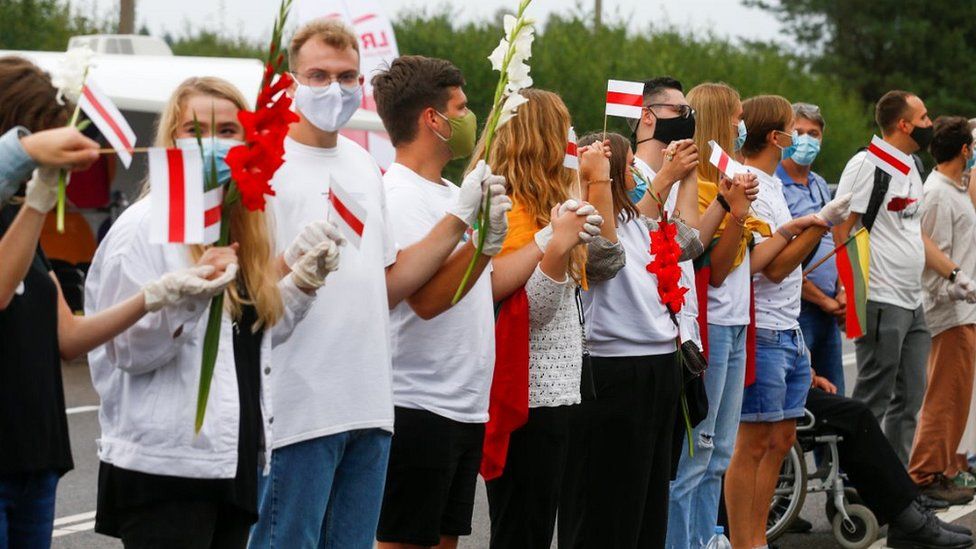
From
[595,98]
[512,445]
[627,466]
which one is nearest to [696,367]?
[627,466]

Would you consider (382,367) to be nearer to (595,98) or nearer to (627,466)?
(627,466)

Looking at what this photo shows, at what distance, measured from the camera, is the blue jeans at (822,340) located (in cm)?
778

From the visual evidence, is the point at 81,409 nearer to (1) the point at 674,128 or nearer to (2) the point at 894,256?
(2) the point at 894,256

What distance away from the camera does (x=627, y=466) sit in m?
5.29

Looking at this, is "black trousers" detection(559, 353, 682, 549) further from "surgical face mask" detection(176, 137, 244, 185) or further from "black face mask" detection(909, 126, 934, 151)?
"black face mask" detection(909, 126, 934, 151)

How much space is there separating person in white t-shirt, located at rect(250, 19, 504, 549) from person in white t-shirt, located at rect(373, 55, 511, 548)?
11.1 inches

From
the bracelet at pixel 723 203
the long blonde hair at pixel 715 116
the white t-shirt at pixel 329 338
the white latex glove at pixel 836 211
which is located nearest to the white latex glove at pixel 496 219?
the white t-shirt at pixel 329 338

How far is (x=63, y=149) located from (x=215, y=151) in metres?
0.56

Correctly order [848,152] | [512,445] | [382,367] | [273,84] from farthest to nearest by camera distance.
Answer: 1. [848,152]
2. [512,445]
3. [382,367]
4. [273,84]

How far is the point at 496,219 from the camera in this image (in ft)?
14.2

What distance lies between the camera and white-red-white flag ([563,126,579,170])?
16.1ft

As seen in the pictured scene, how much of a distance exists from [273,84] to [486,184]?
3.18 ft

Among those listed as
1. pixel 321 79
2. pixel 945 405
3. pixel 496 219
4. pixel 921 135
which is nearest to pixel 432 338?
pixel 496 219

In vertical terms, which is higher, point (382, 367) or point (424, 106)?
point (424, 106)
